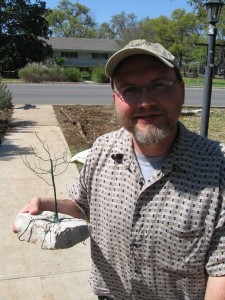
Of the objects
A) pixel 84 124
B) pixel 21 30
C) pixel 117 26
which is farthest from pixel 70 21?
pixel 84 124

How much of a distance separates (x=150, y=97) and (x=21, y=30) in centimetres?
4288

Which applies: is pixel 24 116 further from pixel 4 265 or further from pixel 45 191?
pixel 4 265

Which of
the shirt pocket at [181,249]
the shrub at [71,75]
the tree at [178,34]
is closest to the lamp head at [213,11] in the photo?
the shirt pocket at [181,249]

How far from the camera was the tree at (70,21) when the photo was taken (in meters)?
83.6

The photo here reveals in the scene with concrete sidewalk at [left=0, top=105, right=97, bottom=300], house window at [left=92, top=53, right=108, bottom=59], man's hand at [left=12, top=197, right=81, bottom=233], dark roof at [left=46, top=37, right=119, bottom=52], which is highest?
dark roof at [left=46, top=37, right=119, bottom=52]

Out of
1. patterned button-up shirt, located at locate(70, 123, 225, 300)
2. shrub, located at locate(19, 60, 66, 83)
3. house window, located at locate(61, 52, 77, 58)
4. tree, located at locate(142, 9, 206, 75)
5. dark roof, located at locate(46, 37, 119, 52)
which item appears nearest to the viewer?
patterned button-up shirt, located at locate(70, 123, 225, 300)

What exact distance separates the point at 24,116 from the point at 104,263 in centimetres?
1197

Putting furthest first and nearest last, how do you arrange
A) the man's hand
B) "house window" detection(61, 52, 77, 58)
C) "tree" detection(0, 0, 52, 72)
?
1. "house window" detection(61, 52, 77, 58)
2. "tree" detection(0, 0, 52, 72)
3. the man's hand

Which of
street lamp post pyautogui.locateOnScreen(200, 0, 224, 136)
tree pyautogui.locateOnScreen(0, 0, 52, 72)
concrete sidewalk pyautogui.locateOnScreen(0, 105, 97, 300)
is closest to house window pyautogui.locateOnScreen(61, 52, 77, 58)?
tree pyautogui.locateOnScreen(0, 0, 52, 72)

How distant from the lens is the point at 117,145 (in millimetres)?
1787

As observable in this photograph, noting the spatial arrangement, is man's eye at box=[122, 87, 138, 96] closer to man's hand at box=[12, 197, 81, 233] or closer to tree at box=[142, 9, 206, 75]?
man's hand at box=[12, 197, 81, 233]

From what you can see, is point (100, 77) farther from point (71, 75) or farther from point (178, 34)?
point (178, 34)

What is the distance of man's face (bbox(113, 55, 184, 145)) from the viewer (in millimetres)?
1595

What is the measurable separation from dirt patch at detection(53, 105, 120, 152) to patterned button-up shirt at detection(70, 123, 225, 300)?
6.68 meters
